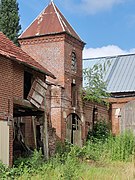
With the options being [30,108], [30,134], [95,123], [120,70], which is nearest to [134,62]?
[120,70]

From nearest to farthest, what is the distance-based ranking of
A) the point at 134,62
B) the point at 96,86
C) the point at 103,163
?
the point at 103,163, the point at 96,86, the point at 134,62

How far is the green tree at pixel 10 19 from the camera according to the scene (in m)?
36.4

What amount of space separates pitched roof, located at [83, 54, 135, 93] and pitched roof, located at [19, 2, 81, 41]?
28.3 ft

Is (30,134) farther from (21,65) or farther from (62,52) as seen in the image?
(21,65)

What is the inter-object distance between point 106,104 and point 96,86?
3.15m

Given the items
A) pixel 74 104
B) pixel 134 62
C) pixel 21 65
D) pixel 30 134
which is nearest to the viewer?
pixel 21 65

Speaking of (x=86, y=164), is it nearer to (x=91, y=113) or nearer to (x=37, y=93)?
(x=37, y=93)

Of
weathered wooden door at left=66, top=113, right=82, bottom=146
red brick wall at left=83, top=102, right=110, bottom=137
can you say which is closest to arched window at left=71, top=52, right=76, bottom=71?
red brick wall at left=83, top=102, right=110, bottom=137

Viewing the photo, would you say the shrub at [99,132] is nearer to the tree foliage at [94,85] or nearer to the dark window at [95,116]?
the dark window at [95,116]

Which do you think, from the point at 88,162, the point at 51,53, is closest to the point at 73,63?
the point at 51,53

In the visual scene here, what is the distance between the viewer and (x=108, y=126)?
106 feet

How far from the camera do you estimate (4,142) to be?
55.5 ft

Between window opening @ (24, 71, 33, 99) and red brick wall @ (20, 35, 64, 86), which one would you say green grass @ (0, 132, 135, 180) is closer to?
window opening @ (24, 71, 33, 99)

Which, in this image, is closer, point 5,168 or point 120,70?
point 5,168
